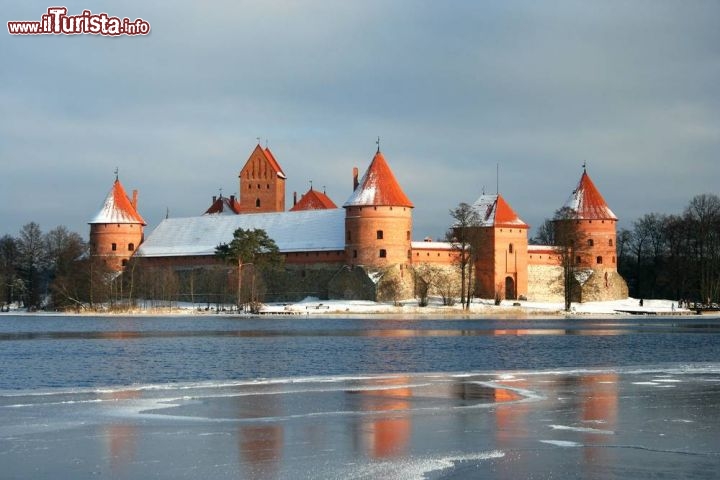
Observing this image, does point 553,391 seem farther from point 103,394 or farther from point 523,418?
point 103,394

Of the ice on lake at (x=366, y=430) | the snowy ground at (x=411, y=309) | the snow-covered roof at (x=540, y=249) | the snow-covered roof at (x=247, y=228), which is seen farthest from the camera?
the snow-covered roof at (x=540, y=249)

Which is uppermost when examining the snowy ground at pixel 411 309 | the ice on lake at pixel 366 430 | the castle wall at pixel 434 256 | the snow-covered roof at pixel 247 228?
the snow-covered roof at pixel 247 228

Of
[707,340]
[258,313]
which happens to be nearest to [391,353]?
[707,340]

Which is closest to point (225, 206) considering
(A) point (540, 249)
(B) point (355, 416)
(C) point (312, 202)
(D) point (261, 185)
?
(D) point (261, 185)

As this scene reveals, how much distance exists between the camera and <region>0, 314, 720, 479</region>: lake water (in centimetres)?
879

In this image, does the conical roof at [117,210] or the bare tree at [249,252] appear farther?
the conical roof at [117,210]

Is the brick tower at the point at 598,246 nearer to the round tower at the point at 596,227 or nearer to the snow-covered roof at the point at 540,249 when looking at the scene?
the round tower at the point at 596,227

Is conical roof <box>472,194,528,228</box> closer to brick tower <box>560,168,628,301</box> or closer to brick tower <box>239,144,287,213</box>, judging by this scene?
brick tower <box>560,168,628,301</box>

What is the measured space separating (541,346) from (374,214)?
91.3 feet

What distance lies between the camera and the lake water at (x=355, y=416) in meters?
8.79

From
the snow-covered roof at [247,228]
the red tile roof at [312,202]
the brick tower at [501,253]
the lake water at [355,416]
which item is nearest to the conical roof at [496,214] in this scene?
the brick tower at [501,253]

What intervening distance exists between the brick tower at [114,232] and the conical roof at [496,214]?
21.0 metres

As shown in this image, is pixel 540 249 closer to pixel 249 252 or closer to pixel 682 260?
pixel 682 260

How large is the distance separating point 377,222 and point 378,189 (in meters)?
1.77
